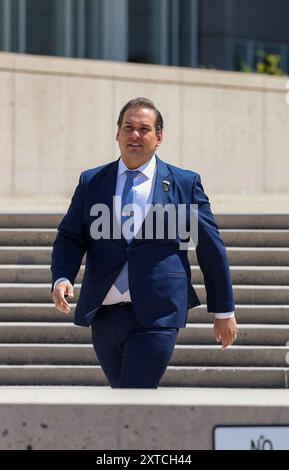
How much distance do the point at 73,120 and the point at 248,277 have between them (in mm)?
6697

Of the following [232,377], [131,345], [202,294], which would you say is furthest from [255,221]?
[131,345]

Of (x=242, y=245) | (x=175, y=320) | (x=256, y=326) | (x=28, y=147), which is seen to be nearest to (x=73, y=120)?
(x=28, y=147)

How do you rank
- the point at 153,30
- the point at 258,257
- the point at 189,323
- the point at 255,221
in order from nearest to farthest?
the point at 189,323
the point at 258,257
the point at 255,221
the point at 153,30

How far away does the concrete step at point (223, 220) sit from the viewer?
10.9 meters

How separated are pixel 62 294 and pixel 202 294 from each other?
4408 mm

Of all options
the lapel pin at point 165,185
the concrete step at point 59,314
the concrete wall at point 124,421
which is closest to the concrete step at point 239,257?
the concrete step at point 59,314

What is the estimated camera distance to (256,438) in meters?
4.02

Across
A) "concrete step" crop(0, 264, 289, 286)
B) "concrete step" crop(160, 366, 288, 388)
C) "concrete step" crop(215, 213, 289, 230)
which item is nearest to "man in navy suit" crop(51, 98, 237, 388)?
"concrete step" crop(160, 366, 288, 388)

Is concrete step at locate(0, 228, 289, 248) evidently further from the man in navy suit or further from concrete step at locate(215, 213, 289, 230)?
the man in navy suit

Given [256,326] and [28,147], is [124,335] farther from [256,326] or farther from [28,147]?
[28,147]

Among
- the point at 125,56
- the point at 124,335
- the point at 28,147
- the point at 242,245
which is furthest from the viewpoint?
the point at 125,56

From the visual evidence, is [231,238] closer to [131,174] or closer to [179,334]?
[179,334]

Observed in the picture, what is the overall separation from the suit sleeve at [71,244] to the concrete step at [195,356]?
11.0 ft

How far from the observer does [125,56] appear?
64.4 feet
